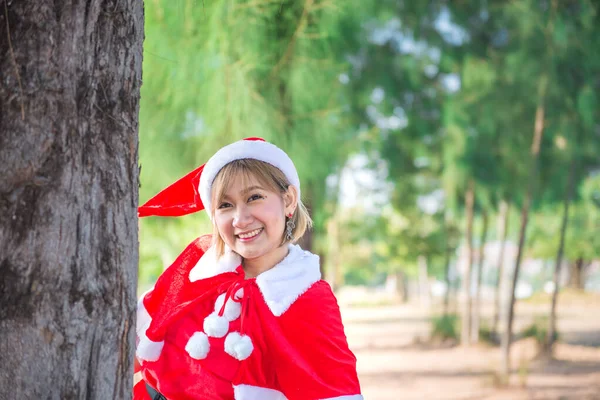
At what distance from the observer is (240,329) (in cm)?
183

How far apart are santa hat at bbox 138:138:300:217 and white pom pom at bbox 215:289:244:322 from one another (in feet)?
0.86

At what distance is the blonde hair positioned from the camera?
189 cm

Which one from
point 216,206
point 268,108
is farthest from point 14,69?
point 268,108

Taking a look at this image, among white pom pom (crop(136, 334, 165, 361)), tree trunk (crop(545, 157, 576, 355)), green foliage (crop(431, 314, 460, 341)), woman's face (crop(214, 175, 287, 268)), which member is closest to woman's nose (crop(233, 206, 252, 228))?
woman's face (crop(214, 175, 287, 268))

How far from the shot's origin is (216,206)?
1.90 metres

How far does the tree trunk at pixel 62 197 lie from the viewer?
1199 mm

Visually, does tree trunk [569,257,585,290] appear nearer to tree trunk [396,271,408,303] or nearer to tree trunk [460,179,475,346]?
tree trunk [396,271,408,303]

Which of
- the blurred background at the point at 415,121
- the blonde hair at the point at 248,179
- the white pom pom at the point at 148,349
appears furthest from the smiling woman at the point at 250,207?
the blurred background at the point at 415,121

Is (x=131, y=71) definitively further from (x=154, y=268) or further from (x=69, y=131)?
(x=154, y=268)

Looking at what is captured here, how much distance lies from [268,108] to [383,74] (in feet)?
12.7

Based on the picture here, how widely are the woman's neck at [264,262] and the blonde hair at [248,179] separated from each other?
3cm

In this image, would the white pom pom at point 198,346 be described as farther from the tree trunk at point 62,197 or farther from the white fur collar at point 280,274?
the tree trunk at point 62,197

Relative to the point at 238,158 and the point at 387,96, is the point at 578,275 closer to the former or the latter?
the point at 387,96

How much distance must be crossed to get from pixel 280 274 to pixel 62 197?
81 centimetres
